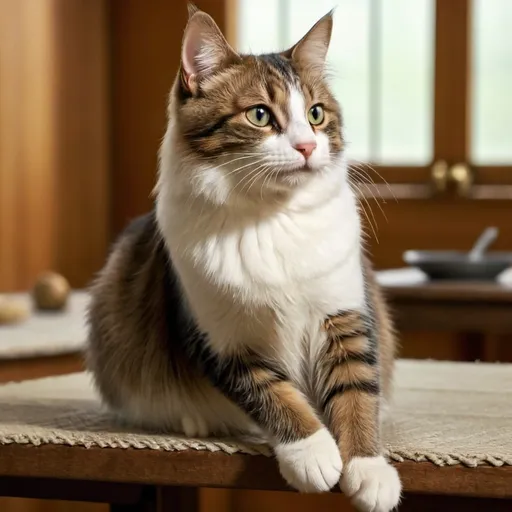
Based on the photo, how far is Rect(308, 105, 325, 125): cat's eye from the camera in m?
1.12

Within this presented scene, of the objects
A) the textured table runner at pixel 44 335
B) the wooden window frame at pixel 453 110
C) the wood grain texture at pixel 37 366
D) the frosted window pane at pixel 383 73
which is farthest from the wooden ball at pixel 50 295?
the frosted window pane at pixel 383 73

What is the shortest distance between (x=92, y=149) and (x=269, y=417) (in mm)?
2406

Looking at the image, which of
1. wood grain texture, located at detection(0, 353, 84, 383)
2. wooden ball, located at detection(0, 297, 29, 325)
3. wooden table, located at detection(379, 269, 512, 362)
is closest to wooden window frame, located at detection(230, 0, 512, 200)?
wooden table, located at detection(379, 269, 512, 362)

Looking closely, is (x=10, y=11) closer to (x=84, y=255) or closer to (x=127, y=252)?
(x=84, y=255)

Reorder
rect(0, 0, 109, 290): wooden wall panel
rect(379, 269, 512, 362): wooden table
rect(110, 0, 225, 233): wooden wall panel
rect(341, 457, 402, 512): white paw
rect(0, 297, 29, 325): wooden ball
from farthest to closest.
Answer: rect(110, 0, 225, 233): wooden wall panel → rect(0, 0, 109, 290): wooden wall panel → rect(0, 297, 29, 325): wooden ball → rect(379, 269, 512, 362): wooden table → rect(341, 457, 402, 512): white paw

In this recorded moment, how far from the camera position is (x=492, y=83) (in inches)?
125

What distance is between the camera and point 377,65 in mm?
3299

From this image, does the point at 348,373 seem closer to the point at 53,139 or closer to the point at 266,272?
the point at 266,272

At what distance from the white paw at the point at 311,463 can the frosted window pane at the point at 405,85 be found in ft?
7.53

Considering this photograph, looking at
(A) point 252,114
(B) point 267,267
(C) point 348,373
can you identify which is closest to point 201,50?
(A) point 252,114

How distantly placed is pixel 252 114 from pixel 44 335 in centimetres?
115

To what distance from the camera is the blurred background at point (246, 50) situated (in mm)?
2977

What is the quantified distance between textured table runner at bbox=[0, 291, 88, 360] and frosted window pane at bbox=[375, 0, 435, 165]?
129 cm

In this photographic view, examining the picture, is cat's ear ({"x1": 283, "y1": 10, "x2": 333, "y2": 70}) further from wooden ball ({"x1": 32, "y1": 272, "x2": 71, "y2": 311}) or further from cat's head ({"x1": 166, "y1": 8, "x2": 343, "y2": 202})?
wooden ball ({"x1": 32, "y1": 272, "x2": 71, "y2": 311})
